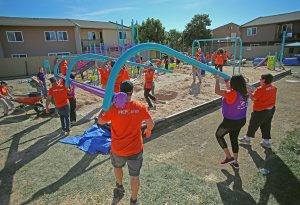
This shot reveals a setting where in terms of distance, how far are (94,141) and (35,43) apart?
2978 cm

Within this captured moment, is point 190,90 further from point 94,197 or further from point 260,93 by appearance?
point 94,197

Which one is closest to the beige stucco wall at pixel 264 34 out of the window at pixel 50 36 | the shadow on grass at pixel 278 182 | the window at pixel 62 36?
the window at pixel 62 36

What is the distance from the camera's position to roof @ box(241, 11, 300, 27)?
124 feet

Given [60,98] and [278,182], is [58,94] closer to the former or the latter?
[60,98]

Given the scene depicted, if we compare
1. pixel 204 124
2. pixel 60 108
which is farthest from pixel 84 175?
pixel 204 124

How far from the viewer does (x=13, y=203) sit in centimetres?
350

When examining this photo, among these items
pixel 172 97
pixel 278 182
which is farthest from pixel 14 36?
pixel 278 182

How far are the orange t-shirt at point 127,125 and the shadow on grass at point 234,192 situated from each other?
162 cm

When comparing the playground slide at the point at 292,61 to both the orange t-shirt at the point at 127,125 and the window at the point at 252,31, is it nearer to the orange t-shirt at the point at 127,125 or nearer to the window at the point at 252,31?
the window at the point at 252,31

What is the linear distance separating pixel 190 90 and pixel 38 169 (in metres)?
8.12

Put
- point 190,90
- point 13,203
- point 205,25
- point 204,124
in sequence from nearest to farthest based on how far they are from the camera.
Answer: point 13,203 < point 204,124 < point 190,90 < point 205,25

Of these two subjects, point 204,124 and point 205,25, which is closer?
point 204,124

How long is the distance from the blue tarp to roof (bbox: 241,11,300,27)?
42.6m

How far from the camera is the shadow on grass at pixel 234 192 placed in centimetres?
329
